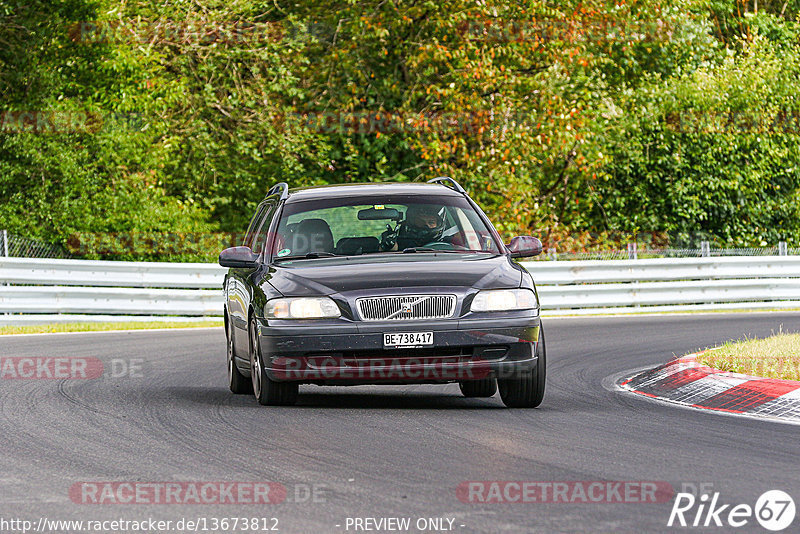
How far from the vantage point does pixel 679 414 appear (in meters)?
9.84

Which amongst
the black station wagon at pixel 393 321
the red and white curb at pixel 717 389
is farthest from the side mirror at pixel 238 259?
the red and white curb at pixel 717 389

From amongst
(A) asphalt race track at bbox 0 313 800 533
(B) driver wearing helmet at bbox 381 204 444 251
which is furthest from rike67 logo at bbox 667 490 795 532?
(B) driver wearing helmet at bbox 381 204 444 251

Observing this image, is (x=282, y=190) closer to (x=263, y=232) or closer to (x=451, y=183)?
(x=263, y=232)

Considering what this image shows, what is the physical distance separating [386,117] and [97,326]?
9230mm

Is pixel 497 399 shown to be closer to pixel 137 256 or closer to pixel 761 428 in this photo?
pixel 761 428

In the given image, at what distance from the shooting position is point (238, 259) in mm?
10953

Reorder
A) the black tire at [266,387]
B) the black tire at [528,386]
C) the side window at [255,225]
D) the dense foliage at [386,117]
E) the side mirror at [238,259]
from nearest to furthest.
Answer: the black tire at [528,386], the black tire at [266,387], the side mirror at [238,259], the side window at [255,225], the dense foliage at [386,117]

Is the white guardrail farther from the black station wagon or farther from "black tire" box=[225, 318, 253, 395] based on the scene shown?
the black station wagon

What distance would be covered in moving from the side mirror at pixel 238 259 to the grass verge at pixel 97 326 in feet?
32.5

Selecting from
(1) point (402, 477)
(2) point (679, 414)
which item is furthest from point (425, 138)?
(1) point (402, 477)

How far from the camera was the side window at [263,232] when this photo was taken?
11577 millimetres

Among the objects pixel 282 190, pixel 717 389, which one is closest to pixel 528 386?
pixel 717 389

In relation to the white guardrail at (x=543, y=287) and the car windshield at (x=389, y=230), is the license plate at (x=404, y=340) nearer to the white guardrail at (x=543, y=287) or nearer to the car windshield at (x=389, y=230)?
the car windshield at (x=389, y=230)

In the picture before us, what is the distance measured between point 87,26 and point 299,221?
15.4 metres
